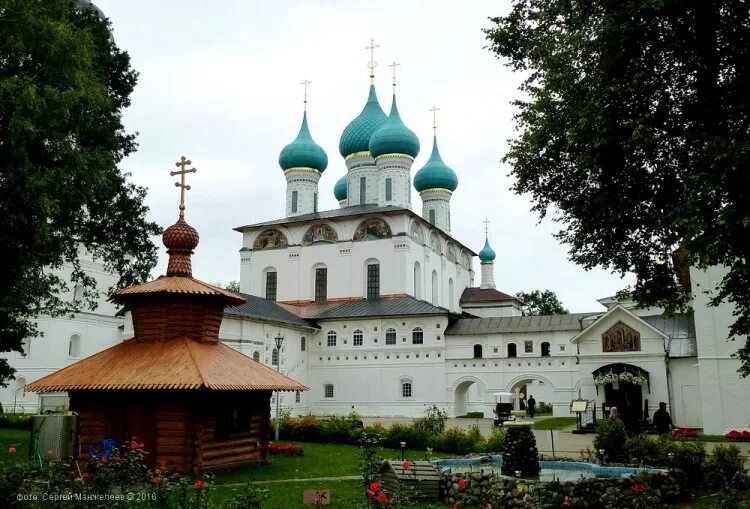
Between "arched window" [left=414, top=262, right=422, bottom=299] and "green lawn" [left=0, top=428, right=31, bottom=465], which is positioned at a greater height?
"arched window" [left=414, top=262, right=422, bottom=299]

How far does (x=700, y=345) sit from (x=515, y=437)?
12.5m

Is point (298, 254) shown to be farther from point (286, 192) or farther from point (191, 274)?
point (191, 274)

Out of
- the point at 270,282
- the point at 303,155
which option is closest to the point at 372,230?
the point at 270,282

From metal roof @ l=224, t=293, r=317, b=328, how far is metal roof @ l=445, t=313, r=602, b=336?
25.7ft

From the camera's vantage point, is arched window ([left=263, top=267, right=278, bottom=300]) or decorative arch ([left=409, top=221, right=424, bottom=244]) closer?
decorative arch ([left=409, top=221, right=424, bottom=244])

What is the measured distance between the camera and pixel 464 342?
34.7m

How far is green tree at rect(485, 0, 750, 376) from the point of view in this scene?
10492 millimetres

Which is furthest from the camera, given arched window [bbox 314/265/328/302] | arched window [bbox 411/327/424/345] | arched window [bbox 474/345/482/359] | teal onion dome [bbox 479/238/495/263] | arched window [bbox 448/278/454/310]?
teal onion dome [bbox 479/238/495/263]

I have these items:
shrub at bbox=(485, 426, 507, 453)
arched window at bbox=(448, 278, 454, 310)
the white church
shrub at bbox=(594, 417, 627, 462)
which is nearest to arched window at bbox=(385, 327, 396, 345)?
the white church

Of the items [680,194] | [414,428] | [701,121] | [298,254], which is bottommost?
[414,428]

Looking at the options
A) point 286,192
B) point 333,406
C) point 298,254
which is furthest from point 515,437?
point 286,192

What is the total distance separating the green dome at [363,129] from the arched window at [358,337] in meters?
13.8

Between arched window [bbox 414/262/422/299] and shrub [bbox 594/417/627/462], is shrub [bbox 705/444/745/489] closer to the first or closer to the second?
shrub [bbox 594/417/627/462]

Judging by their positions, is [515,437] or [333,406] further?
[333,406]
